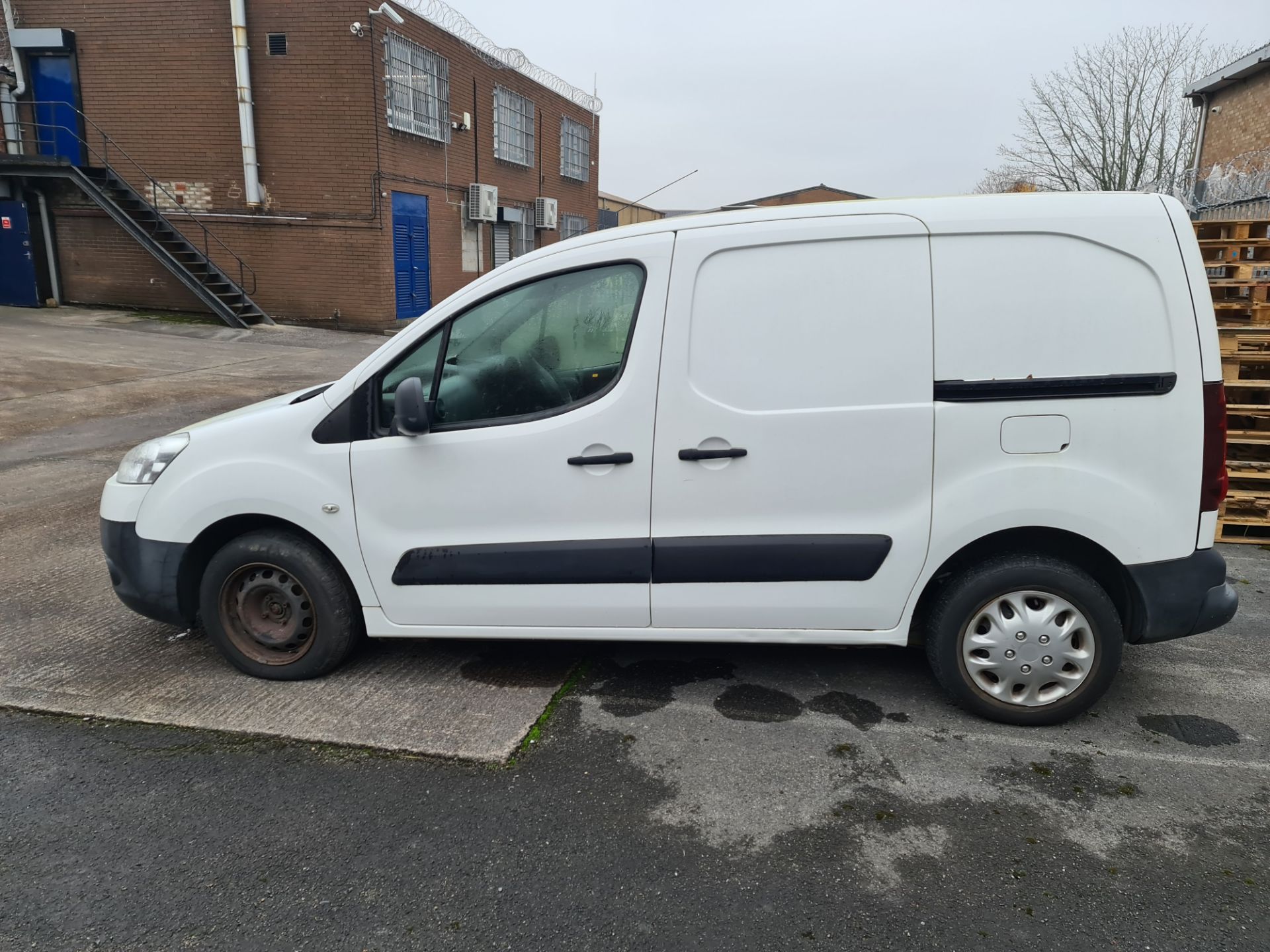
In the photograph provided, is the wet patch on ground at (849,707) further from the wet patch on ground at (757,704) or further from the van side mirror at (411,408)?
the van side mirror at (411,408)

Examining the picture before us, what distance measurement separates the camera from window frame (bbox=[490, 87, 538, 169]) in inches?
925

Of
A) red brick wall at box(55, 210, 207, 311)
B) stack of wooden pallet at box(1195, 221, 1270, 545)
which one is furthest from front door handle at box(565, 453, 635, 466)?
red brick wall at box(55, 210, 207, 311)

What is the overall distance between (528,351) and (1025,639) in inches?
88.1

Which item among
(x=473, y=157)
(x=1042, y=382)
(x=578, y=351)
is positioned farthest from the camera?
(x=473, y=157)

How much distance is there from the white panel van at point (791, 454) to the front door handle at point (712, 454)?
19 millimetres

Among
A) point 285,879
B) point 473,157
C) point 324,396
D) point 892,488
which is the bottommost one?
point 285,879

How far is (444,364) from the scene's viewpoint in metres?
3.64

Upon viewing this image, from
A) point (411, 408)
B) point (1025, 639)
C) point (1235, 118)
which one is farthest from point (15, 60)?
point (1235, 118)

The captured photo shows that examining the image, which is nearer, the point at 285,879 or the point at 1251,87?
the point at 285,879

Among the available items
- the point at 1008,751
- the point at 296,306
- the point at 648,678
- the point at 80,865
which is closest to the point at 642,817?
the point at 648,678

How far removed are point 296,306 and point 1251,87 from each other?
21.6m

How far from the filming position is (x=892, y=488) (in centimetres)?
338

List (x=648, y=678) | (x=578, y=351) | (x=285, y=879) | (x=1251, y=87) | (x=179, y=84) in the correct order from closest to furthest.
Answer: (x=285, y=879) → (x=578, y=351) → (x=648, y=678) → (x=179, y=84) → (x=1251, y=87)

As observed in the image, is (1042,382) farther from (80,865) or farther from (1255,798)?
(80,865)
